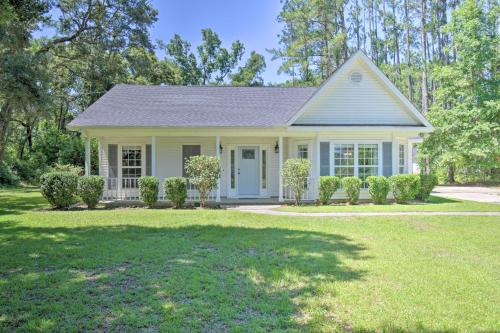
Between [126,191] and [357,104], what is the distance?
33.4 feet

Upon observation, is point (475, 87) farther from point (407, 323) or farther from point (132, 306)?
point (132, 306)

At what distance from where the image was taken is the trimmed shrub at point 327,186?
47.7 feet

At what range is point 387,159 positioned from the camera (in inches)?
625

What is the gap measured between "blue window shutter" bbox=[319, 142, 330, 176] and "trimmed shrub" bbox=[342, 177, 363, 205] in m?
0.96

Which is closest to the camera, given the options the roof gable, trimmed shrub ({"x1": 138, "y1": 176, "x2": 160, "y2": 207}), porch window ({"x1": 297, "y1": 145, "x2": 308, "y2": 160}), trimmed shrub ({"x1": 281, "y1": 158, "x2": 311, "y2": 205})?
trimmed shrub ({"x1": 138, "y1": 176, "x2": 160, "y2": 207})

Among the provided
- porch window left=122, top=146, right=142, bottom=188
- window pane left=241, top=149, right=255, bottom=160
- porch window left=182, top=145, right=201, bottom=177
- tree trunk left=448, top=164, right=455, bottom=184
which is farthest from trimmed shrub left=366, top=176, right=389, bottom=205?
tree trunk left=448, top=164, right=455, bottom=184

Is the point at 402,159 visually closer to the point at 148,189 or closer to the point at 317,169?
the point at 317,169

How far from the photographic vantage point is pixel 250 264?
21.4ft

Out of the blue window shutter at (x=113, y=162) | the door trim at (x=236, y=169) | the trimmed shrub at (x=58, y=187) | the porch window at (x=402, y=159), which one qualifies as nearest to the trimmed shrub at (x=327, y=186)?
the door trim at (x=236, y=169)

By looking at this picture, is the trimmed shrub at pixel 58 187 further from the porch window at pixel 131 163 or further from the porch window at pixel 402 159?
the porch window at pixel 402 159

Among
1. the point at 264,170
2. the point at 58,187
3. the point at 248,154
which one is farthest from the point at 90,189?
the point at 264,170

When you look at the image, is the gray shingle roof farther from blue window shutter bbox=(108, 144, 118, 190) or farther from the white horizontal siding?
blue window shutter bbox=(108, 144, 118, 190)

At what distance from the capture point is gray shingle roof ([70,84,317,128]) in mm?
15070

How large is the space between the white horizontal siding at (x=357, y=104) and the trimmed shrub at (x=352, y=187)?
2.54 metres
